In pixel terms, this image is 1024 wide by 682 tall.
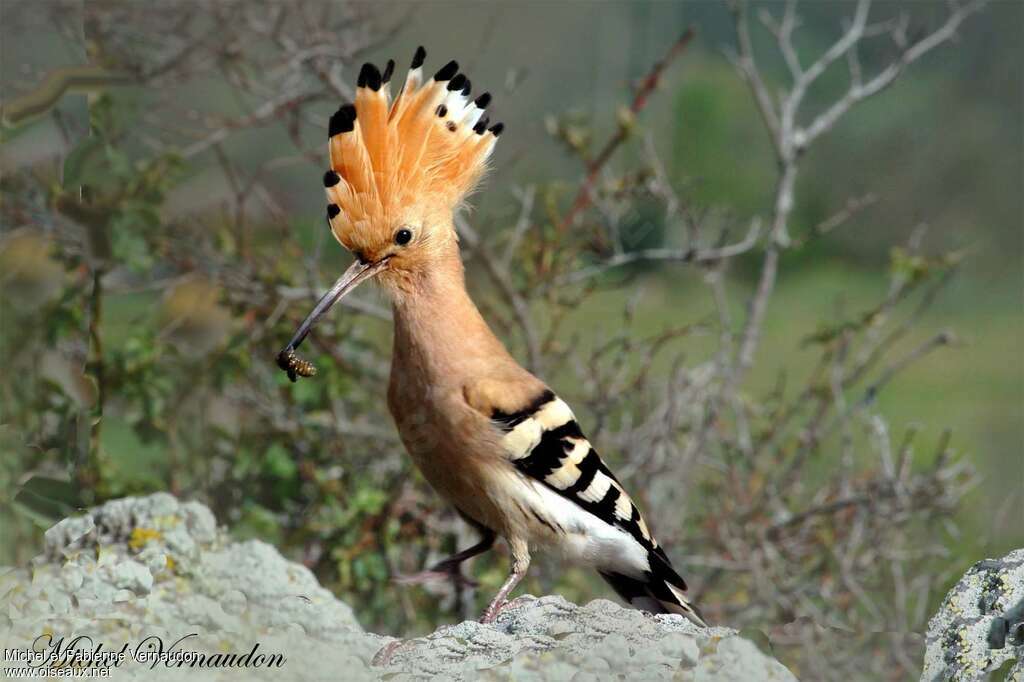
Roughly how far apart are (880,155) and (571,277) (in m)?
3.18

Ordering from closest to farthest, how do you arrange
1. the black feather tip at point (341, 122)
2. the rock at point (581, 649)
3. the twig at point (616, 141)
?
1. the rock at point (581, 649)
2. the black feather tip at point (341, 122)
3. the twig at point (616, 141)

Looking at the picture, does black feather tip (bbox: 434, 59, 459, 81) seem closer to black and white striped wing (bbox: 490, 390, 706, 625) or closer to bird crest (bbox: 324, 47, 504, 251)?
bird crest (bbox: 324, 47, 504, 251)

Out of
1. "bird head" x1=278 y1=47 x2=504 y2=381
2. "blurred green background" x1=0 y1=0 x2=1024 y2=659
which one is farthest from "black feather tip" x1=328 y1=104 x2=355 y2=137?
"blurred green background" x1=0 y1=0 x2=1024 y2=659

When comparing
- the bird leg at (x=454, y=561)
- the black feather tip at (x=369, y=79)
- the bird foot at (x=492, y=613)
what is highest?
the black feather tip at (x=369, y=79)

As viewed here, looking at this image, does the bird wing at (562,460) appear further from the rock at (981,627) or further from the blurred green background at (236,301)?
the rock at (981,627)

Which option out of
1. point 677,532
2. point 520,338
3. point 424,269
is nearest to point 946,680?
point 424,269

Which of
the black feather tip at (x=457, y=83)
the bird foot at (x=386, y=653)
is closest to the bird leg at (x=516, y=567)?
Result: the bird foot at (x=386, y=653)

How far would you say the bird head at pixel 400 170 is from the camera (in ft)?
6.02

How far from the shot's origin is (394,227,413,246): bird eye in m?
1.89

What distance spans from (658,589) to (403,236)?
67 centimetres

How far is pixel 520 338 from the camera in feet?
9.45

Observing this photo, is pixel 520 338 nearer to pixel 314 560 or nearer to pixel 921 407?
pixel 314 560

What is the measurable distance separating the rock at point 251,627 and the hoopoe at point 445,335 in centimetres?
15

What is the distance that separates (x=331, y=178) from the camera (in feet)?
5.93
